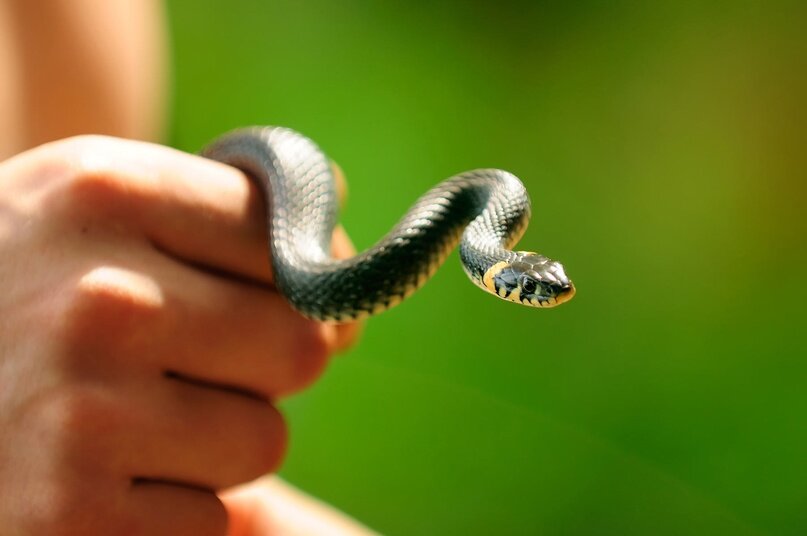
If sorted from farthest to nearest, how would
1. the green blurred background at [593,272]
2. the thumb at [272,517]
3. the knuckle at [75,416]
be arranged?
the green blurred background at [593,272] < the thumb at [272,517] < the knuckle at [75,416]

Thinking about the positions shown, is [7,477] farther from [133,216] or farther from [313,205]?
[313,205]

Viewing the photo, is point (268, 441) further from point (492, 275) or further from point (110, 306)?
point (492, 275)

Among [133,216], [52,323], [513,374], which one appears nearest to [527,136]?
[513,374]

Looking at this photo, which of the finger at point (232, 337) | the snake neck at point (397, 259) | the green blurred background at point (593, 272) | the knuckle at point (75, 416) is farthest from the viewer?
the green blurred background at point (593, 272)

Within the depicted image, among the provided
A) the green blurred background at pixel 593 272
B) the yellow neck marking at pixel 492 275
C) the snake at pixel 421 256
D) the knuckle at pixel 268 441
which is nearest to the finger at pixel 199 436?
the knuckle at pixel 268 441

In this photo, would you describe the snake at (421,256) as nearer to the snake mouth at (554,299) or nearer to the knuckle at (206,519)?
the snake mouth at (554,299)

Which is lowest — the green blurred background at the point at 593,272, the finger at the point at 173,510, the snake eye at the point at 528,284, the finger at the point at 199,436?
the finger at the point at 173,510

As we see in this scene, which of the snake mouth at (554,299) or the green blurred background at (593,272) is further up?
the green blurred background at (593,272)

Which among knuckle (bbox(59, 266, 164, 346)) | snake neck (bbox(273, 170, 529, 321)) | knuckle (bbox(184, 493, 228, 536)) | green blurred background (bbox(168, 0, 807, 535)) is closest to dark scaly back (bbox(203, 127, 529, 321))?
snake neck (bbox(273, 170, 529, 321))

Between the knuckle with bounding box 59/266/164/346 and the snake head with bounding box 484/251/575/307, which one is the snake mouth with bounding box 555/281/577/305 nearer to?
the snake head with bounding box 484/251/575/307
